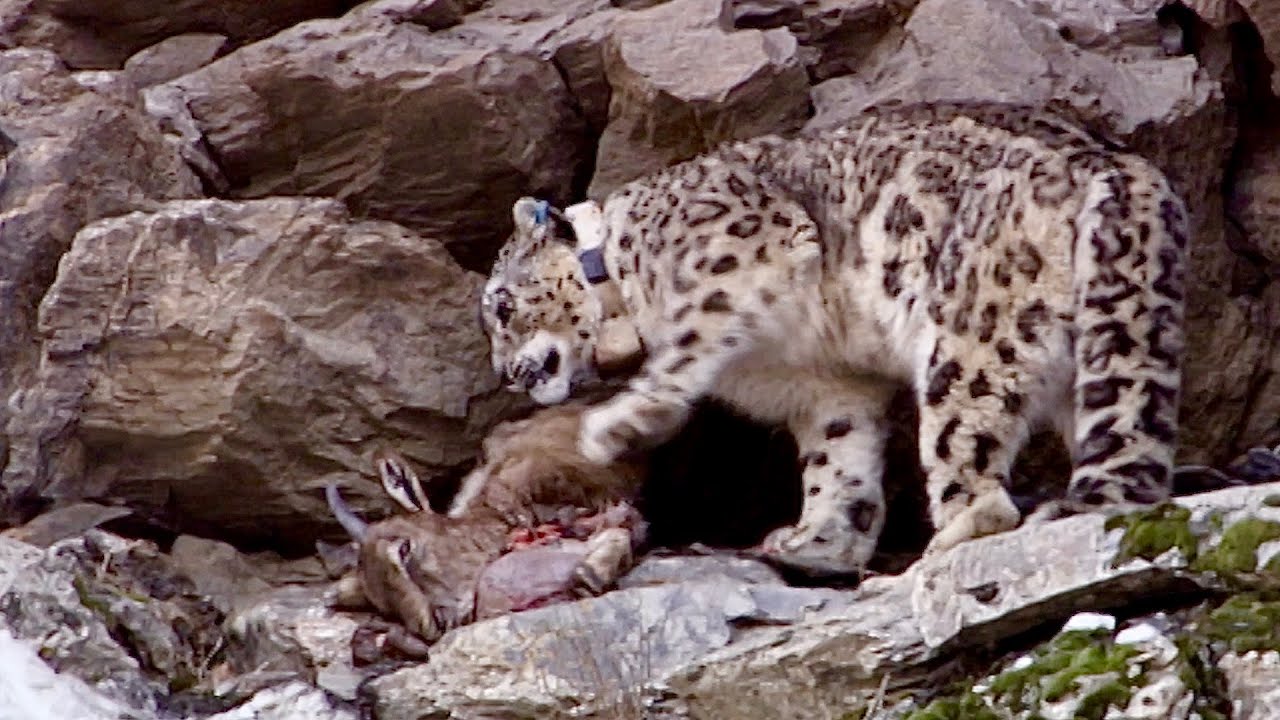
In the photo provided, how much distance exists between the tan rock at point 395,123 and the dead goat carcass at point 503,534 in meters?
1.08

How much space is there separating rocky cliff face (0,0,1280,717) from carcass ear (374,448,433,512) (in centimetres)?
47

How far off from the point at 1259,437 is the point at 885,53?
1.95 meters

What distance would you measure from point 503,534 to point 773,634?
5.48 ft

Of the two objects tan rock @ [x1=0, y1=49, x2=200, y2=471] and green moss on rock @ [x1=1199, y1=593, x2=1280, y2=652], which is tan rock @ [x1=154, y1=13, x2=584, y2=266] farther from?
green moss on rock @ [x1=1199, y1=593, x2=1280, y2=652]

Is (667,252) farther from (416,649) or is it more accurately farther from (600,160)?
(416,649)

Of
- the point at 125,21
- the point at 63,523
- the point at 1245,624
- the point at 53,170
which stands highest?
the point at 125,21

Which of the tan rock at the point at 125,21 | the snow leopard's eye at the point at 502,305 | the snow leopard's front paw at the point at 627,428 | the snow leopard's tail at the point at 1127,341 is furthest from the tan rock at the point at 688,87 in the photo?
the snow leopard's tail at the point at 1127,341

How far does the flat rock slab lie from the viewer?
6.53 meters

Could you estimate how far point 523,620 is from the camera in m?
7.17

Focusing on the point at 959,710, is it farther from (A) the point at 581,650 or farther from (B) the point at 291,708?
(B) the point at 291,708

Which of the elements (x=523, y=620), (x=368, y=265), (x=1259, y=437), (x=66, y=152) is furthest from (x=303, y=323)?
(x=1259, y=437)

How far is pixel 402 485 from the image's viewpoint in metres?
8.66

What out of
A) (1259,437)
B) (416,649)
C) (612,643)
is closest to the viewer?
(612,643)

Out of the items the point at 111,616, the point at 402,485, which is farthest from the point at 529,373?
the point at 111,616
